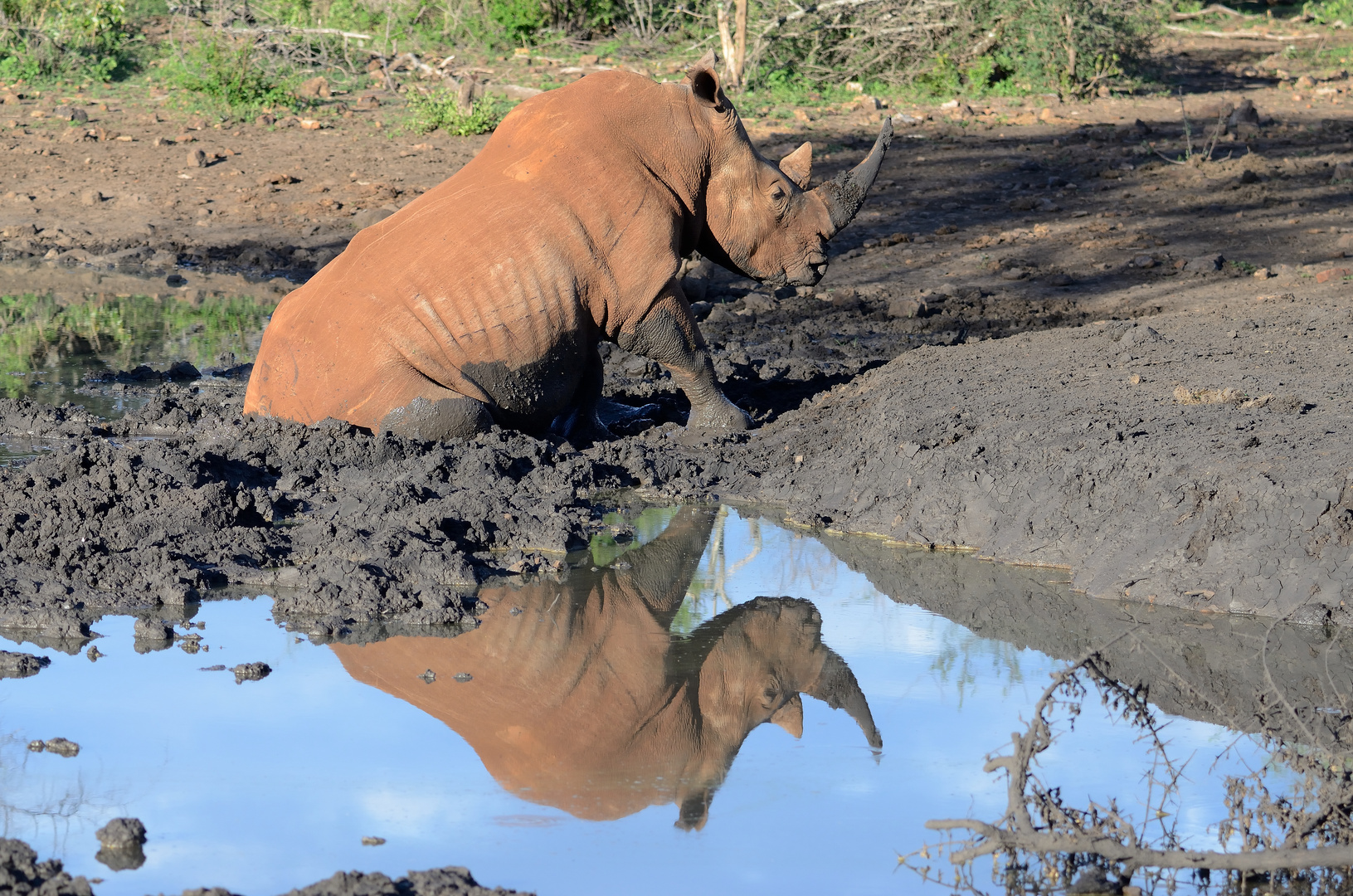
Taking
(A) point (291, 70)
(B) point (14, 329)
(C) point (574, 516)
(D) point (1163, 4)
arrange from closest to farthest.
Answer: (C) point (574, 516) → (B) point (14, 329) → (A) point (291, 70) → (D) point (1163, 4)

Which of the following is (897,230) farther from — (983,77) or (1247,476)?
(1247,476)

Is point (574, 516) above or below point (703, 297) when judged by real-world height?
above

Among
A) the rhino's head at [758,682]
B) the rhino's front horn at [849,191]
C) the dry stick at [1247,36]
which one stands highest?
the rhino's front horn at [849,191]

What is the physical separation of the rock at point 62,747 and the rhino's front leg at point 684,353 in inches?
149

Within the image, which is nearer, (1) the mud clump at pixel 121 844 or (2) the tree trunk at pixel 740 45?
(1) the mud clump at pixel 121 844

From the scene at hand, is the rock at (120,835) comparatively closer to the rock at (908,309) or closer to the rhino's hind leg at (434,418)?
the rhino's hind leg at (434,418)

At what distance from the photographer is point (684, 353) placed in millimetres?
7676

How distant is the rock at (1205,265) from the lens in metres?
11.3

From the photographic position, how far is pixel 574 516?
6.55m

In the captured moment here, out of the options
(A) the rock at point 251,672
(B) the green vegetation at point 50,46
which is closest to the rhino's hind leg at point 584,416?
(A) the rock at point 251,672

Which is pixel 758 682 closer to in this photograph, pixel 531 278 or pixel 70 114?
pixel 531 278

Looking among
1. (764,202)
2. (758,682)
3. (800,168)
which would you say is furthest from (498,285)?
(758,682)

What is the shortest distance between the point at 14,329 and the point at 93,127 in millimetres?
6343

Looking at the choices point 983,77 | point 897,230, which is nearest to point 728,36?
point 983,77
